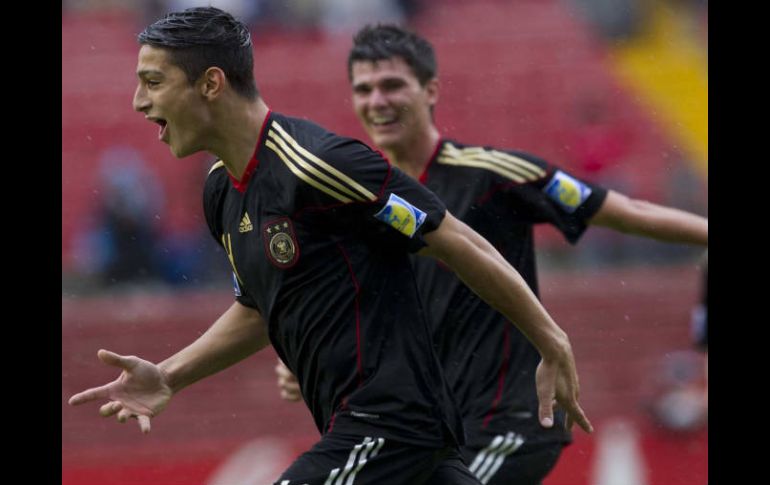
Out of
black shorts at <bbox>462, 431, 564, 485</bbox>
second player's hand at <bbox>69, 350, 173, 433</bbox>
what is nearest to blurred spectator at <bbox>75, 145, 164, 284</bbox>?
black shorts at <bbox>462, 431, 564, 485</bbox>

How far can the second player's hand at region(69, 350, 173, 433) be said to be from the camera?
441 centimetres

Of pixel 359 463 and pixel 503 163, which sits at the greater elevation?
pixel 503 163

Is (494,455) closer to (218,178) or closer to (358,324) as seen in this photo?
(358,324)

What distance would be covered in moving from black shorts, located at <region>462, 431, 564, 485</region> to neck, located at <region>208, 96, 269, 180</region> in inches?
63.9

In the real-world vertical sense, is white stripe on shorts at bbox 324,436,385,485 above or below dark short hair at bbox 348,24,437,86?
below

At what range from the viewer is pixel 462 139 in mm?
16328

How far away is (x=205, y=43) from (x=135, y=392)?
3.75ft

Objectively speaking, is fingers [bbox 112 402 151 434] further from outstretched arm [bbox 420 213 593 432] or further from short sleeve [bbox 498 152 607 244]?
short sleeve [bbox 498 152 607 244]

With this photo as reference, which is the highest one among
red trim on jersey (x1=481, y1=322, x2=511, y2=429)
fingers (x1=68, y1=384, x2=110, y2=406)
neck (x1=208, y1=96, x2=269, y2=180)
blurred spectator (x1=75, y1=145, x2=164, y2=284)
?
blurred spectator (x1=75, y1=145, x2=164, y2=284)

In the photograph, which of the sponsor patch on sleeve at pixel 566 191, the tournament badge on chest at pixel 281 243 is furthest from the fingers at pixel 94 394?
the sponsor patch on sleeve at pixel 566 191

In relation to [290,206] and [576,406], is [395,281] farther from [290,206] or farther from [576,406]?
[576,406]

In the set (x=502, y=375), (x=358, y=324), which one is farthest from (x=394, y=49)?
(x=358, y=324)

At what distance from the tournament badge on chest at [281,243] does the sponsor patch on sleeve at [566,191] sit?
1700 millimetres
